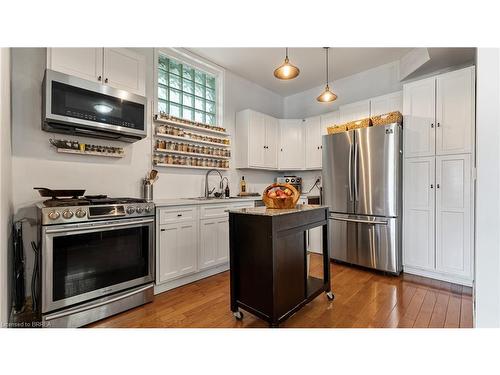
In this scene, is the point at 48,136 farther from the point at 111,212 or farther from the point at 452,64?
the point at 452,64

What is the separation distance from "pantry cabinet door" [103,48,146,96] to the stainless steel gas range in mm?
1229

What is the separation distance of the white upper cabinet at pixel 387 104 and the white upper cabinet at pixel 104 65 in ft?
10.6

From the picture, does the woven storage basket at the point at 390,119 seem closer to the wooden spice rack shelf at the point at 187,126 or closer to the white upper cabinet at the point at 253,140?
the white upper cabinet at the point at 253,140

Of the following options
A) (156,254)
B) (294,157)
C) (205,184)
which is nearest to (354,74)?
(294,157)

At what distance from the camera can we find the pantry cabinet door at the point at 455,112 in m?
2.53

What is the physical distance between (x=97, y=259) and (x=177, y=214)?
83 centimetres

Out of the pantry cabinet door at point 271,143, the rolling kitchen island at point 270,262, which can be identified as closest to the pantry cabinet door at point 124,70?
the rolling kitchen island at point 270,262

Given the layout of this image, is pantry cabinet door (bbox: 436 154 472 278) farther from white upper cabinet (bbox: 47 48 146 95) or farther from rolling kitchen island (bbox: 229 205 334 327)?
white upper cabinet (bbox: 47 48 146 95)

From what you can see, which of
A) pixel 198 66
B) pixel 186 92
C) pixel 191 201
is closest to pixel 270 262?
pixel 191 201

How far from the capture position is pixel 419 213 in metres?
2.84

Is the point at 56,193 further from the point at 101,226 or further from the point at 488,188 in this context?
the point at 488,188

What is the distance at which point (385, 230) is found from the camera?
291 cm
